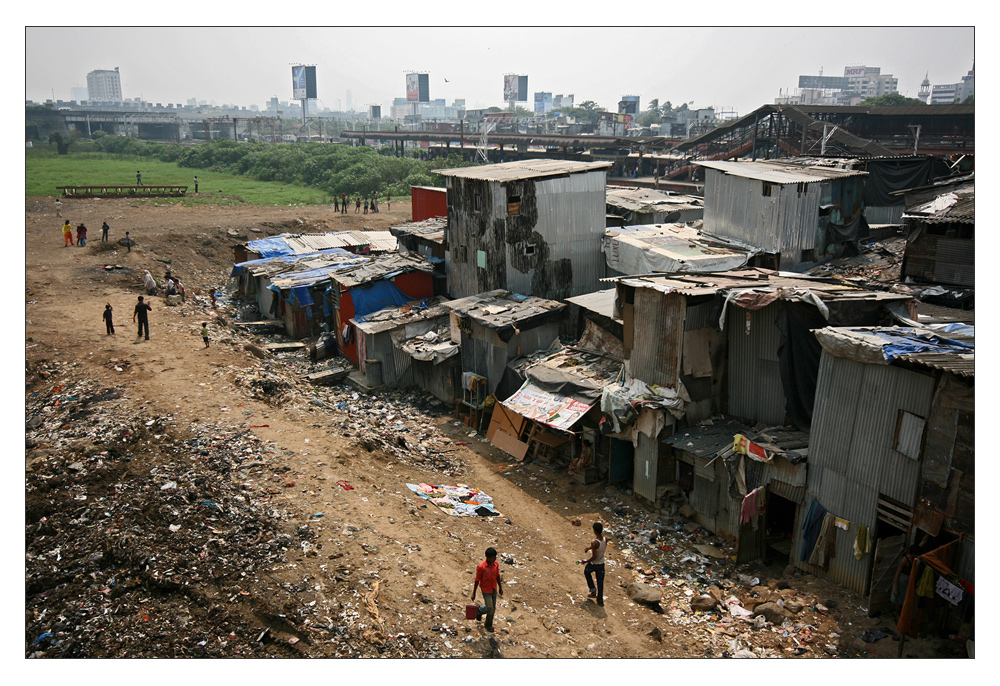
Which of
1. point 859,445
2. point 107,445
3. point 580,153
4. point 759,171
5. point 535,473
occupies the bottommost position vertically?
point 535,473

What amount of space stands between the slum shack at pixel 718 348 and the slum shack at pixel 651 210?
9.31m

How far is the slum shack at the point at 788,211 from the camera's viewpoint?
15.9 metres

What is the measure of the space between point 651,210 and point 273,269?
39.6 feet

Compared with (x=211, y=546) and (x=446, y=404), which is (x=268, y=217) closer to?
(x=446, y=404)

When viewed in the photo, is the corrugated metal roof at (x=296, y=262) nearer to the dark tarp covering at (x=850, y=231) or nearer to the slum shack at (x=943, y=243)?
the dark tarp covering at (x=850, y=231)

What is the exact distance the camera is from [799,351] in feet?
34.1

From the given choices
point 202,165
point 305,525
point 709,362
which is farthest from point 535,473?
point 202,165

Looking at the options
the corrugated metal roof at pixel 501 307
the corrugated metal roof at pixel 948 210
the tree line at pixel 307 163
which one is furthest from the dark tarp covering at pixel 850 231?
the tree line at pixel 307 163

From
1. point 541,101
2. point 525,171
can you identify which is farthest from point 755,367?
point 541,101

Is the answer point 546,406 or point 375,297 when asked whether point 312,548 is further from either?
point 375,297

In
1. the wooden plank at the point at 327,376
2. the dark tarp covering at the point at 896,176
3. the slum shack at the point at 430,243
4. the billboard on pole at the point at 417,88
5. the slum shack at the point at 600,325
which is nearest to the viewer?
the slum shack at the point at 600,325

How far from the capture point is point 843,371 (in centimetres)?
895

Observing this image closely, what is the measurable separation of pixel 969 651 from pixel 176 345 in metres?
17.1

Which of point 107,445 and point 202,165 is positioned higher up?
point 202,165
